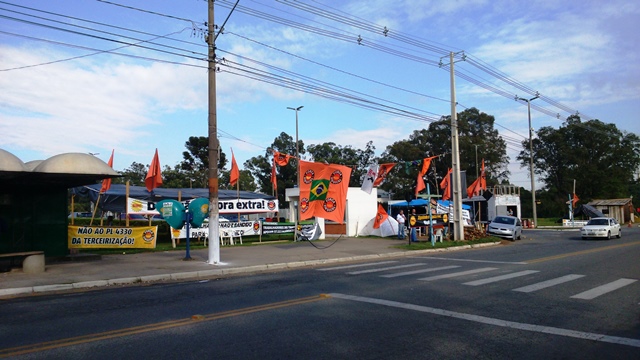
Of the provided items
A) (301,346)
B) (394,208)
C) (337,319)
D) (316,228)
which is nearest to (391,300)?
(337,319)

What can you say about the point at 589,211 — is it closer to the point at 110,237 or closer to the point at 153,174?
the point at 153,174

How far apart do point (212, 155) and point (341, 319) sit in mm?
9609

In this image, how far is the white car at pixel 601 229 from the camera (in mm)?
29219

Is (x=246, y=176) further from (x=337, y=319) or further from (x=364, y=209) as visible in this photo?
(x=337, y=319)

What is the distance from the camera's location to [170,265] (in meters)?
15.6

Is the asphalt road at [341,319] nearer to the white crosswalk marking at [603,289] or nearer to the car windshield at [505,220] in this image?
the white crosswalk marking at [603,289]

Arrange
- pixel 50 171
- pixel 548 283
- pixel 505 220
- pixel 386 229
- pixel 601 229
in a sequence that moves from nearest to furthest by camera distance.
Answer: pixel 548 283, pixel 50 171, pixel 601 229, pixel 386 229, pixel 505 220

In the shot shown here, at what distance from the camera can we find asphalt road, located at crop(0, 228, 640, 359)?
613 centimetres

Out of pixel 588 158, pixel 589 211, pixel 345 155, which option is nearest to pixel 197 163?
pixel 345 155

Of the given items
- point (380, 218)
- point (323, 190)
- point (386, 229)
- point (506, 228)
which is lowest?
point (506, 228)

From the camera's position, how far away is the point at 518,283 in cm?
1173

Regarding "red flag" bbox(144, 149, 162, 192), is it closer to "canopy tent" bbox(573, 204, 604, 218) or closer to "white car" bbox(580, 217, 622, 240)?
"white car" bbox(580, 217, 622, 240)

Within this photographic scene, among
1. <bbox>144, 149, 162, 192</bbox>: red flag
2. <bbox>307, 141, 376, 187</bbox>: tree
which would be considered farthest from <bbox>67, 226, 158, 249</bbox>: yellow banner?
<bbox>307, 141, 376, 187</bbox>: tree

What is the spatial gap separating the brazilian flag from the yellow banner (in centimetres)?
716
